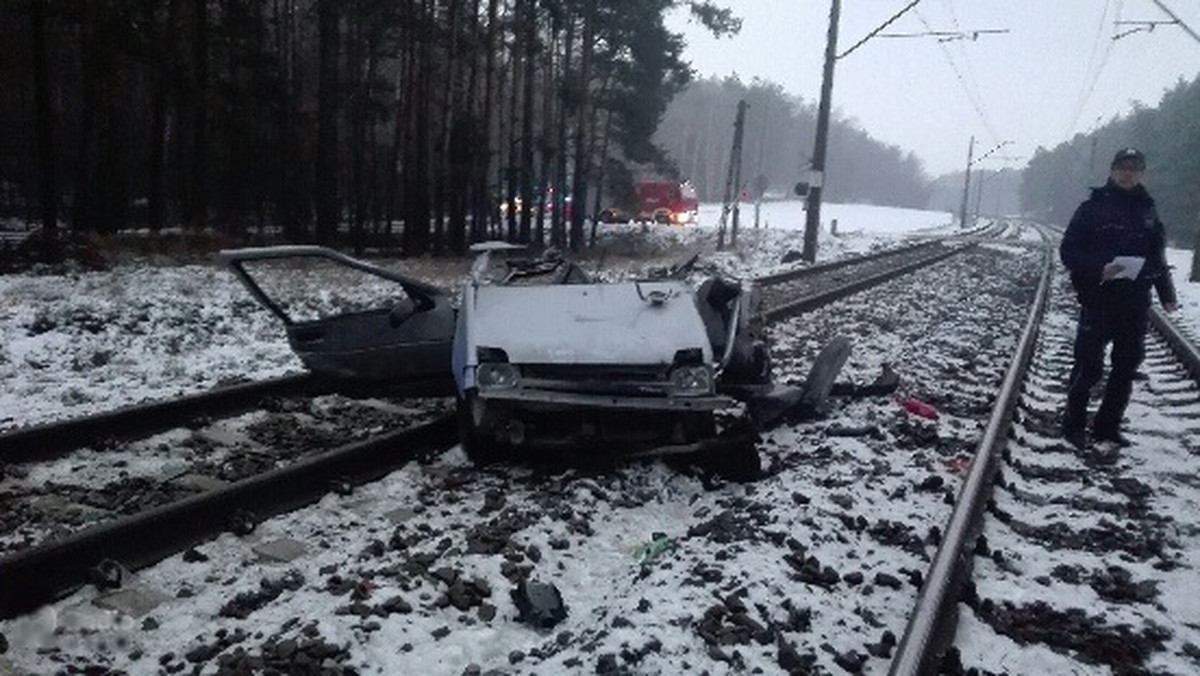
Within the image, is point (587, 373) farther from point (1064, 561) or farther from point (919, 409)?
point (919, 409)

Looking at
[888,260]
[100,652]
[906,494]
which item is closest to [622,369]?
[906,494]

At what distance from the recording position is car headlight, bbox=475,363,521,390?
513cm

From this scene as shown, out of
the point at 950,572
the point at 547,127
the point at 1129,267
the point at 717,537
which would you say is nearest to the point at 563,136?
the point at 547,127

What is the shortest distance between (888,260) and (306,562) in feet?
79.9

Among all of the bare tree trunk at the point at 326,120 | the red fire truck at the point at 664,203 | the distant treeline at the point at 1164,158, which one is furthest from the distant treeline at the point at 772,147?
the bare tree trunk at the point at 326,120

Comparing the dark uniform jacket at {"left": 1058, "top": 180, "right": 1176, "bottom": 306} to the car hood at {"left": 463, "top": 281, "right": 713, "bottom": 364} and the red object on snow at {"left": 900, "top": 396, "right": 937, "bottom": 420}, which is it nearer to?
the red object on snow at {"left": 900, "top": 396, "right": 937, "bottom": 420}

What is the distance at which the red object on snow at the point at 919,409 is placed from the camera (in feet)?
23.3

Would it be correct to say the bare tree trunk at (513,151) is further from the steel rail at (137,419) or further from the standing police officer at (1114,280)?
the standing police officer at (1114,280)

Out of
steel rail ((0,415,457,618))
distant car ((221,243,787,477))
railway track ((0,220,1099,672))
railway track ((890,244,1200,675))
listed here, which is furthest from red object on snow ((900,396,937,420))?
steel rail ((0,415,457,618))

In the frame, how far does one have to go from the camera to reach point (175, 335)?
398 inches

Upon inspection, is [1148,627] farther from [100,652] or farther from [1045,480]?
[100,652]

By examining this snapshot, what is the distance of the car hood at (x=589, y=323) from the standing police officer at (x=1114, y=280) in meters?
2.99

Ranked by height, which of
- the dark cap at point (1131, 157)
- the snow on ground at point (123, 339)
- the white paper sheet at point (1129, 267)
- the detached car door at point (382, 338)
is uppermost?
the dark cap at point (1131, 157)

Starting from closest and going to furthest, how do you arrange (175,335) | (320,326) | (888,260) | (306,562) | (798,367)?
(306,562) → (320,326) → (798,367) → (175,335) → (888,260)
